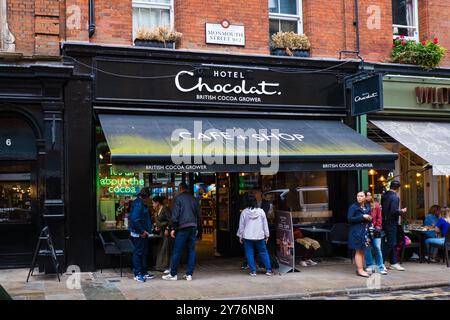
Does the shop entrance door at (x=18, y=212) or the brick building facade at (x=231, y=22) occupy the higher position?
the brick building facade at (x=231, y=22)

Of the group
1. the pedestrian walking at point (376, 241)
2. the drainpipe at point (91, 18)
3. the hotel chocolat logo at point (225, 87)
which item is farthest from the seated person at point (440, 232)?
the drainpipe at point (91, 18)

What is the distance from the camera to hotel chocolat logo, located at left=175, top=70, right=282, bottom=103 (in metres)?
11.7

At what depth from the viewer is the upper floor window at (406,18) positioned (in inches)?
569

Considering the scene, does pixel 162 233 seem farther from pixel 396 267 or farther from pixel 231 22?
pixel 231 22

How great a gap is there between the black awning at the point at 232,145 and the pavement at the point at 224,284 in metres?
2.11

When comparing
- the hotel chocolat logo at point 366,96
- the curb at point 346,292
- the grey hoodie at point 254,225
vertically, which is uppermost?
the hotel chocolat logo at point 366,96

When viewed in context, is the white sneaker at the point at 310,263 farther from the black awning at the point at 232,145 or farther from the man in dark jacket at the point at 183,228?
the man in dark jacket at the point at 183,228

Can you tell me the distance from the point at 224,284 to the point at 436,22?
31.0 feet

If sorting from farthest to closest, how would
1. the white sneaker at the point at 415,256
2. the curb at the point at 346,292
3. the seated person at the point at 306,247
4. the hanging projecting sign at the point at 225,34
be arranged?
the white sneaker at the point at 415,256 < the hanging projecting sign at the point at 225,34 < the seated person at the point at 306,247 < the curb at the point at 346,292

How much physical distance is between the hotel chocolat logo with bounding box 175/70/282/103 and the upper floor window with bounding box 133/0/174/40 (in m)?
1.43

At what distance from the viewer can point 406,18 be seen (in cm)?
1461

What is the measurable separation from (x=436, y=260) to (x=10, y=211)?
9548mm

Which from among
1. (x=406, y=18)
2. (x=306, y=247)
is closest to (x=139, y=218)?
(x=306, y=247)

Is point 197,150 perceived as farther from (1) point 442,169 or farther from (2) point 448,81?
(2) point 448,81
